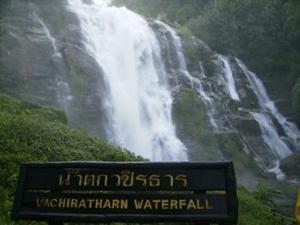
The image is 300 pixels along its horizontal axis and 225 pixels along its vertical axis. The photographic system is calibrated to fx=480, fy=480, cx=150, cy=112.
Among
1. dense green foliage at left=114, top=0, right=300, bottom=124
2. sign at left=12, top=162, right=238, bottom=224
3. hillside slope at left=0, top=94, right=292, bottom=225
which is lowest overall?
sign at left=12, top=162, right=238, bottom=224

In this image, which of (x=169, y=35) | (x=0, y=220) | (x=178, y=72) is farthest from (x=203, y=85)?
(x=0, y=220)

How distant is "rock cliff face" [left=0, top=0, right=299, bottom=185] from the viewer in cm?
2433

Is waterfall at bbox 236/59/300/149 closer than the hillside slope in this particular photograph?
No

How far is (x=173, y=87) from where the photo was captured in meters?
30.2

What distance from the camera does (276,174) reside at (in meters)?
26.9

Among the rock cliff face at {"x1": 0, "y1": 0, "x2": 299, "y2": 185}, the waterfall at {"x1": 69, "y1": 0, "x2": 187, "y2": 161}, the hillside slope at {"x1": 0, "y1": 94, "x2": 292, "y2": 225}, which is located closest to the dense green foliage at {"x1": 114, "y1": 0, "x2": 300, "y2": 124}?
the rock cliff face at {"x1": 0, "y1": 0, "x2": 299, "y2": 185}

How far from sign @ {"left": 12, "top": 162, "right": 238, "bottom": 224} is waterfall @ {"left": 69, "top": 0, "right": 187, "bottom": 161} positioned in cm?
1855

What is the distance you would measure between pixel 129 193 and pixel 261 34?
130 feet

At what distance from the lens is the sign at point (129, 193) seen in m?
5.52

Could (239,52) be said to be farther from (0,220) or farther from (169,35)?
(0,220)

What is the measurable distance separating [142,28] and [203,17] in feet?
40.8

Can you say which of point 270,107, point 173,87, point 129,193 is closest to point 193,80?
point 173,87

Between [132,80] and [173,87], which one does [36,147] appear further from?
[173,87]

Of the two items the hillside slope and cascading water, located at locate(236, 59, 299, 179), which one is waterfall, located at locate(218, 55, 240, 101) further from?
the hillside slope
